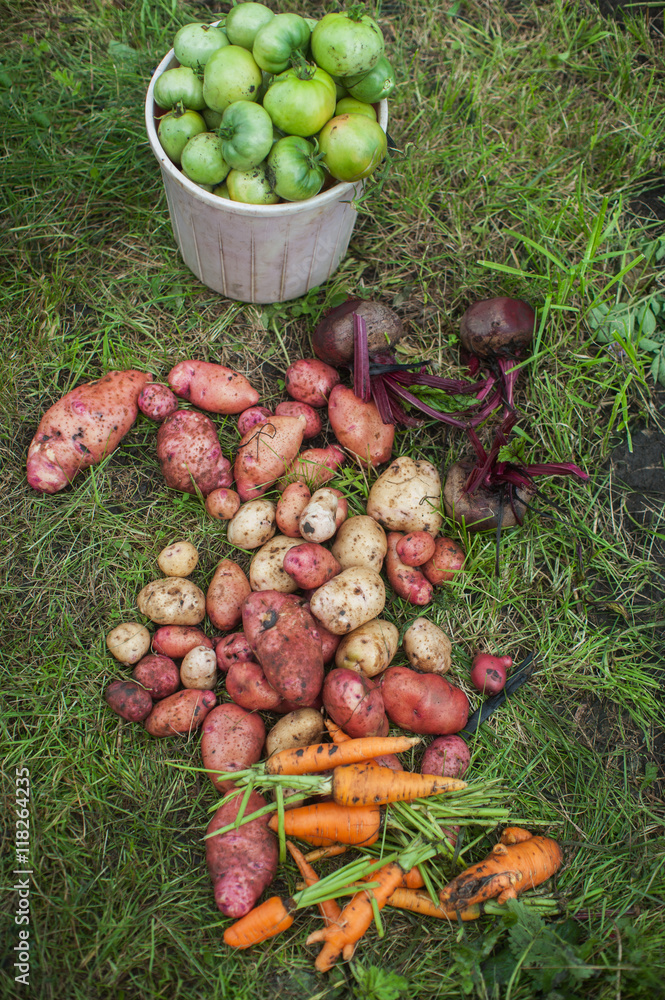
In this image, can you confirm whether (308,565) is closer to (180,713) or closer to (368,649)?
(368,649)

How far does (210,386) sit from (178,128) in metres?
0.92

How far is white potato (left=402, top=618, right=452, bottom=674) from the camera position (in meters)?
2.29

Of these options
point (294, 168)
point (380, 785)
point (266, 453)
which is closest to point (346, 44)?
point (294, 168)

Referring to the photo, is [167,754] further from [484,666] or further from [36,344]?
[36,344]

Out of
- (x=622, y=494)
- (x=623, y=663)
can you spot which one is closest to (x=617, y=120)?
(x=622, y=494)

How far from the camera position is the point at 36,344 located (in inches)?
105

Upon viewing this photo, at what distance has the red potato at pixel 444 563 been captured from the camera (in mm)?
2459

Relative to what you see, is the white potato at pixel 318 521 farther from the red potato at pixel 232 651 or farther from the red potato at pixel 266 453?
the red potato at pixel 232 651

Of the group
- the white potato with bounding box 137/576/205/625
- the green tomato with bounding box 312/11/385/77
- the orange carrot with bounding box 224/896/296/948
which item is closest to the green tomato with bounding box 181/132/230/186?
the green tomato with bounding box 312/11/385/77

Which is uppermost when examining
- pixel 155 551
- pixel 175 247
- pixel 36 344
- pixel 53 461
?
pixel 175 247

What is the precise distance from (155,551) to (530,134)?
2671 millimetres

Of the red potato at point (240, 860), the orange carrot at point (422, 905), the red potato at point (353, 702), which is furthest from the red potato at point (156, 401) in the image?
the orange carrot at point (422, 905)

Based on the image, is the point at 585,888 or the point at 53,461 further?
the point at 53,461

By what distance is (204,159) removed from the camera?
211 cm
